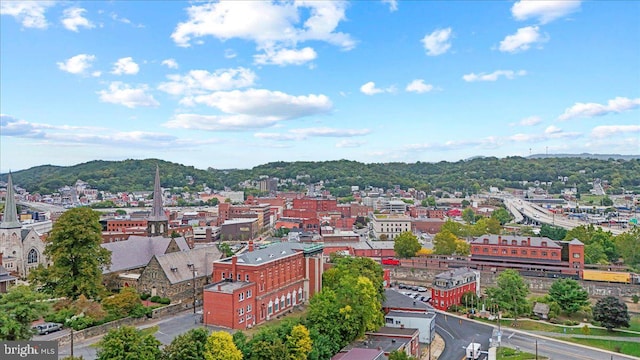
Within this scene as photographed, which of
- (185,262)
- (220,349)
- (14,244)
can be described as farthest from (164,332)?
(14,244)

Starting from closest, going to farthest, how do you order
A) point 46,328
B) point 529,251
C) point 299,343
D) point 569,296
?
point 299,343 < point 46,328 < point 569,296 < point 529,251

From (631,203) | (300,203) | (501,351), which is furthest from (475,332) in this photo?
(631,203)

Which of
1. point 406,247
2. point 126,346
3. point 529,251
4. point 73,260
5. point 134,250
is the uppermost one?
point 73,260

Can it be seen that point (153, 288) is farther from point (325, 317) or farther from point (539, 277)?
point (539, 277)

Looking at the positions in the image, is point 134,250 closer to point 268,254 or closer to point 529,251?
point 268,254

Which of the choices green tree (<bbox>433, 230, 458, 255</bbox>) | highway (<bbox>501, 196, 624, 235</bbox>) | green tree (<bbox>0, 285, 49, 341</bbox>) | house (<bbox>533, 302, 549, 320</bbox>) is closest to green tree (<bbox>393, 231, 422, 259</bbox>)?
green tree (<bbox>433, 230, 458, 255</bbox>)
